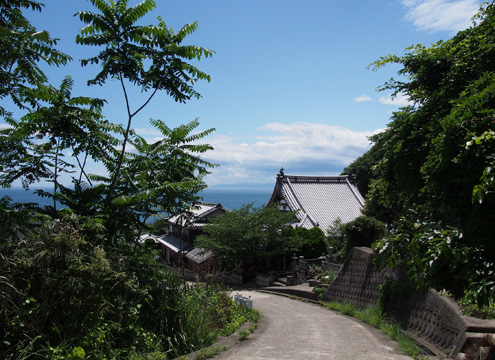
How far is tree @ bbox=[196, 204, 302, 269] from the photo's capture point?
25938 mm

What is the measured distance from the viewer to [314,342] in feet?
27.5

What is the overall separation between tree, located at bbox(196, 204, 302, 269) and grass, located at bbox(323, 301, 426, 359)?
10.9 meters

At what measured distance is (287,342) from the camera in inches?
330

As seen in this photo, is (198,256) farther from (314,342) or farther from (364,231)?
(314,342)

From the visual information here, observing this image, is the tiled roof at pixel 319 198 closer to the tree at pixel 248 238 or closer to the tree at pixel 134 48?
the tree at pixel 248 238

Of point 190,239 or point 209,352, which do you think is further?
point 190,239

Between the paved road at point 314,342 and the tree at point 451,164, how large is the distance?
9.84 feet

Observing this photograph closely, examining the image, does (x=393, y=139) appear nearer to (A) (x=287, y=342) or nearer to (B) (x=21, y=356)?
(A) (x=287, y=342)

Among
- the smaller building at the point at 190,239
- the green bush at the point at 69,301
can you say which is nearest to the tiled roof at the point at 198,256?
the smaller building at the point at 190,239

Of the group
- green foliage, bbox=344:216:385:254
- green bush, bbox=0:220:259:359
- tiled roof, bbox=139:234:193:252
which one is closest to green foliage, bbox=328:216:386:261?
green foliage, bbox=344:216:385:254

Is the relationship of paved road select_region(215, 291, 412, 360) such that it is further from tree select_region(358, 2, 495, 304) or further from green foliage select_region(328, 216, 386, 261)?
green foliage select_region(328, 216, 386, 261)

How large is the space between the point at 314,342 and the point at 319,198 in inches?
1083

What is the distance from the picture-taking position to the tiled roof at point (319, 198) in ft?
108

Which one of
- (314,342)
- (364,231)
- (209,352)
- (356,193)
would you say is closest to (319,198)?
(356,193)
